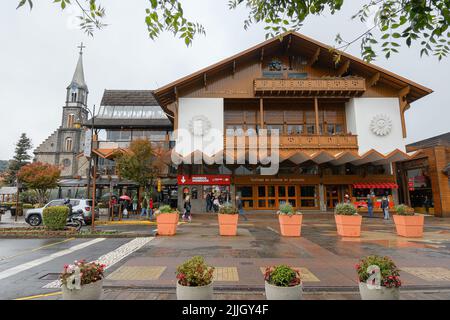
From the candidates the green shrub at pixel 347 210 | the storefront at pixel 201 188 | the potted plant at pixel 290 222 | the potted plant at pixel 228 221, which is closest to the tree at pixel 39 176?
the storefront at pixel 201 188

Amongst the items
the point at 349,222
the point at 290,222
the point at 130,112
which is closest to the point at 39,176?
the point at 130,112

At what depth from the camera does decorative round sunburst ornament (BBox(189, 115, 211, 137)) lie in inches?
939

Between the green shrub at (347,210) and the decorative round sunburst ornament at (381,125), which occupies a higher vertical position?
the decorative round sunburst ornament at (381,125)

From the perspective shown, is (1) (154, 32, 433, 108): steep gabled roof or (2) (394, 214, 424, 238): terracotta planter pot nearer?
(2) (394, 214, 424, 238): terracotta planter pot

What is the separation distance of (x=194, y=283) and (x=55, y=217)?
11.9 meters

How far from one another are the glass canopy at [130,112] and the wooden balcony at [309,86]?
14.3 metres

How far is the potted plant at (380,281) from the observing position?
387cm

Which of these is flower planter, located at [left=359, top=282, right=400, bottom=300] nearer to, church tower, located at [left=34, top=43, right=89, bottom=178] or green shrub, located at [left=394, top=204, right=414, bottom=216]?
green shrub, located at [left=394, top=204, right=414, bottom=216]

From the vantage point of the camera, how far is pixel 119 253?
8.49 m

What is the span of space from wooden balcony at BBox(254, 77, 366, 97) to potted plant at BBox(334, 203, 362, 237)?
48.2ft

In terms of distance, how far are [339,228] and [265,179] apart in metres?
12.1

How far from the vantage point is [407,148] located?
24328mm

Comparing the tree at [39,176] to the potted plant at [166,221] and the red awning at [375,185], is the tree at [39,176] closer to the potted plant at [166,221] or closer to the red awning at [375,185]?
the potted plant at [166,221]

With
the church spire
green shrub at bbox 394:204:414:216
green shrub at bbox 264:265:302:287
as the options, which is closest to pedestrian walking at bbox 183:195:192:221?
green shrub at bbox 394:204:414:216
